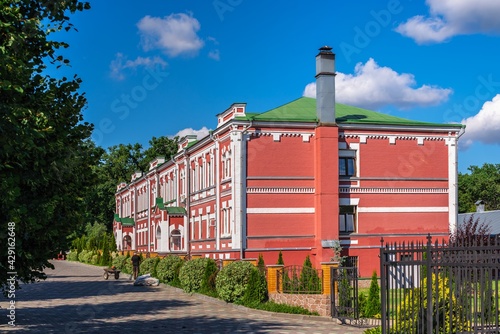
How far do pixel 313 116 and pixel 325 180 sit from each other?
10.8 feet

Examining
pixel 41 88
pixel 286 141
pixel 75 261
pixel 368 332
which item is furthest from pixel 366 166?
pixel 75 261

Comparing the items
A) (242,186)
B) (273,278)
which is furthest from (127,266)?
(273,278)

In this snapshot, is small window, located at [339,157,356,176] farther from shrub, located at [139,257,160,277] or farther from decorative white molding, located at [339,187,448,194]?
shrub, located at [139,257,160,277]

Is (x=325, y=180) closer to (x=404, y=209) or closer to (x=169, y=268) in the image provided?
(x=404, y=209)

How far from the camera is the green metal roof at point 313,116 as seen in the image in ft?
99.8

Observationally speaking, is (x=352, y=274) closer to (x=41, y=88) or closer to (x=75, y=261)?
(x=41, y=88)

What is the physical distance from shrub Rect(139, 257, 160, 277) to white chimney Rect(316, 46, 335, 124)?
12523 millimetres

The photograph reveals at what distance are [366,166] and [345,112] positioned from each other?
403 centimetres

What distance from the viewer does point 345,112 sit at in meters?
34.2

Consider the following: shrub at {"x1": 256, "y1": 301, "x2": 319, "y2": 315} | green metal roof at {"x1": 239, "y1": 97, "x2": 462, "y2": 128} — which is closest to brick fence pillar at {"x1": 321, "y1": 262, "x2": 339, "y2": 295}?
shrub at {"x1": 256, "y1": 301, "x2": 319, "y2": 315}

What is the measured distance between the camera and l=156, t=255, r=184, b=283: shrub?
108 ft

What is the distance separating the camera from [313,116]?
3147 centimetres

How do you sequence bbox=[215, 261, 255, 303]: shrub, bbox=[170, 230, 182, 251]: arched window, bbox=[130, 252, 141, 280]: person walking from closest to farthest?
bbox=[215, 261, 255, 303]: shrub
bbox=[130, 252, 141, 280]: person walking
bbox=[170, 230, 182, 251]: arched window

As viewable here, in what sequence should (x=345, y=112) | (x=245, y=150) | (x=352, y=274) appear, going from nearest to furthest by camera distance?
(x=352, y=274)
(x=245, y=150)
(x=345, y=112)
